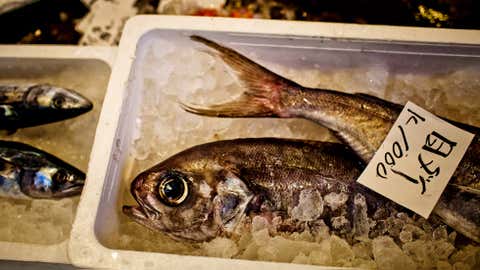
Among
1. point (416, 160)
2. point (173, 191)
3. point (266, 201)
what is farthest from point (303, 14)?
point (173, 191)

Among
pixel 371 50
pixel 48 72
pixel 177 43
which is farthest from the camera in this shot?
pixel 48 72

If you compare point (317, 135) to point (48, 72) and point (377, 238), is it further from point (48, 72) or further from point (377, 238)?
point (48, 72)

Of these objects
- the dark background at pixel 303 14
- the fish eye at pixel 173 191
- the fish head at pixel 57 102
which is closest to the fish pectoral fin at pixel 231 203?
the fish eye at pixel 173 191

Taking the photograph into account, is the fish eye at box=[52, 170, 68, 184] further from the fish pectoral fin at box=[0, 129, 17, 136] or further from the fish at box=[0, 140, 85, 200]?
the fish pectoral fin at box=[0, 129, 17, 136]

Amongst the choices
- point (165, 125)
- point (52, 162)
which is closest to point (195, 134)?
point (165, 125)

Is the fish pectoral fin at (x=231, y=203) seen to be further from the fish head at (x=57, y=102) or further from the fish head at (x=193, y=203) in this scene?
the fish head at (x=57, y=102)

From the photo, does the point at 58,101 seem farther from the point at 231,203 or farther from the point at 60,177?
the point at 231,203
